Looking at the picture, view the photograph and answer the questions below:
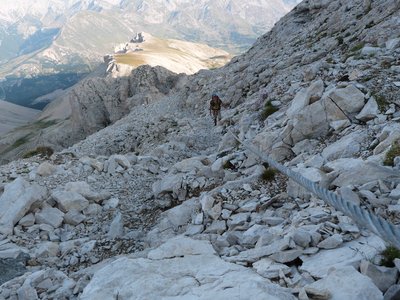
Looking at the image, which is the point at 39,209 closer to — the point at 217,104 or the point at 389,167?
the point at 389,167

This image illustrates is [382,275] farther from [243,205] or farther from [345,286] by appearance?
[243,205]

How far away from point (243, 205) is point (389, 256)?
5240mm

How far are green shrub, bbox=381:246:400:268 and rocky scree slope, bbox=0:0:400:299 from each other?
0.11 m

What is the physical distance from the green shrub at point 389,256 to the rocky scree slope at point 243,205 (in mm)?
114

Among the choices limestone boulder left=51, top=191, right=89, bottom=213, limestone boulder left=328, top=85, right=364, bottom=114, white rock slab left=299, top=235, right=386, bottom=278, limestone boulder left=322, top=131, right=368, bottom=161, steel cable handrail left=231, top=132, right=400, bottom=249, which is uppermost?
limestone boulder left=328, top=85, right=364, bottom=114

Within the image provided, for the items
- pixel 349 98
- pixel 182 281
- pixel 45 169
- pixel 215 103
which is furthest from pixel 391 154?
pixel 215 103

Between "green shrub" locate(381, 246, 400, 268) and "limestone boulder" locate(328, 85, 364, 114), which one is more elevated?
"limestone boulder" locate(328, 85, 364, 114)

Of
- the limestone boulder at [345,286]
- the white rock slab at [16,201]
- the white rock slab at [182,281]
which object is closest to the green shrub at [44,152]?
the white rock slab at [16,201]

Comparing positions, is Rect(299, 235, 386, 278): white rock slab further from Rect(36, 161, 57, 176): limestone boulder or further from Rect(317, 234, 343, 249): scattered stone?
Rect(36, 161, 57, 176): limestone boulder

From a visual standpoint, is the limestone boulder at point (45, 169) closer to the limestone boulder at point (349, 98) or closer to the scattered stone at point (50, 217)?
the scattered stone at point (50, 217)

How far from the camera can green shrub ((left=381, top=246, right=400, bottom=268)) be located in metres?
5.70

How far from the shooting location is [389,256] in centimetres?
577

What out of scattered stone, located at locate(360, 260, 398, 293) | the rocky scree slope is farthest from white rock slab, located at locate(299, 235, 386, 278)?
scattered stone, located at locate(360, 260, 398, 293)

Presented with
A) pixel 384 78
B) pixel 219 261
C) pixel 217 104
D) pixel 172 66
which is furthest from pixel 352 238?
pixel 172 66
